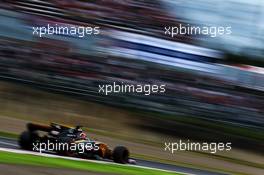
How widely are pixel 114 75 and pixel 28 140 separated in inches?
256

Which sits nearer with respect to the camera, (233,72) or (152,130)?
(152,130)

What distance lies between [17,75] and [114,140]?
335 cm

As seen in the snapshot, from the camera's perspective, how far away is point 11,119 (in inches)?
480

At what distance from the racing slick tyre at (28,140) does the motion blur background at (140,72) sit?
4280 mm

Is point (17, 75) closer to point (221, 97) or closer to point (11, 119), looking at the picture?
point (11, 119)

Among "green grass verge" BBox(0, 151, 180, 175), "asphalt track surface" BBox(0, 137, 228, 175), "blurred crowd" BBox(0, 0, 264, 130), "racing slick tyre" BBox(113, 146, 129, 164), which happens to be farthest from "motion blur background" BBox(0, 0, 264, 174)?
"green grass verge" BBox(0, 151, 180, 175)

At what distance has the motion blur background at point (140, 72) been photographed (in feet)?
44.3

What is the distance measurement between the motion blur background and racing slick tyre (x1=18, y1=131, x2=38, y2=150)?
4280 millimetres

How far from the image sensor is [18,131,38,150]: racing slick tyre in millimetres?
7831

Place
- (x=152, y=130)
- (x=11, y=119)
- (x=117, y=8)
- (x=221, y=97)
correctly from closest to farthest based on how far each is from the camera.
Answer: (x=11, y=119)
(x=152, y=130)
(x=221, y=97)
(x=117, y=8)

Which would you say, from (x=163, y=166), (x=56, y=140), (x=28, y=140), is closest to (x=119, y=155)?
(x=56, y=140)

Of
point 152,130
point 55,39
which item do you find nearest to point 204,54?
point 152,130

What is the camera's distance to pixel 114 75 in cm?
1418

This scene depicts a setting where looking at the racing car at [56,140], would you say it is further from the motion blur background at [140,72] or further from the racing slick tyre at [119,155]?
the motion blur background at [140,72]
